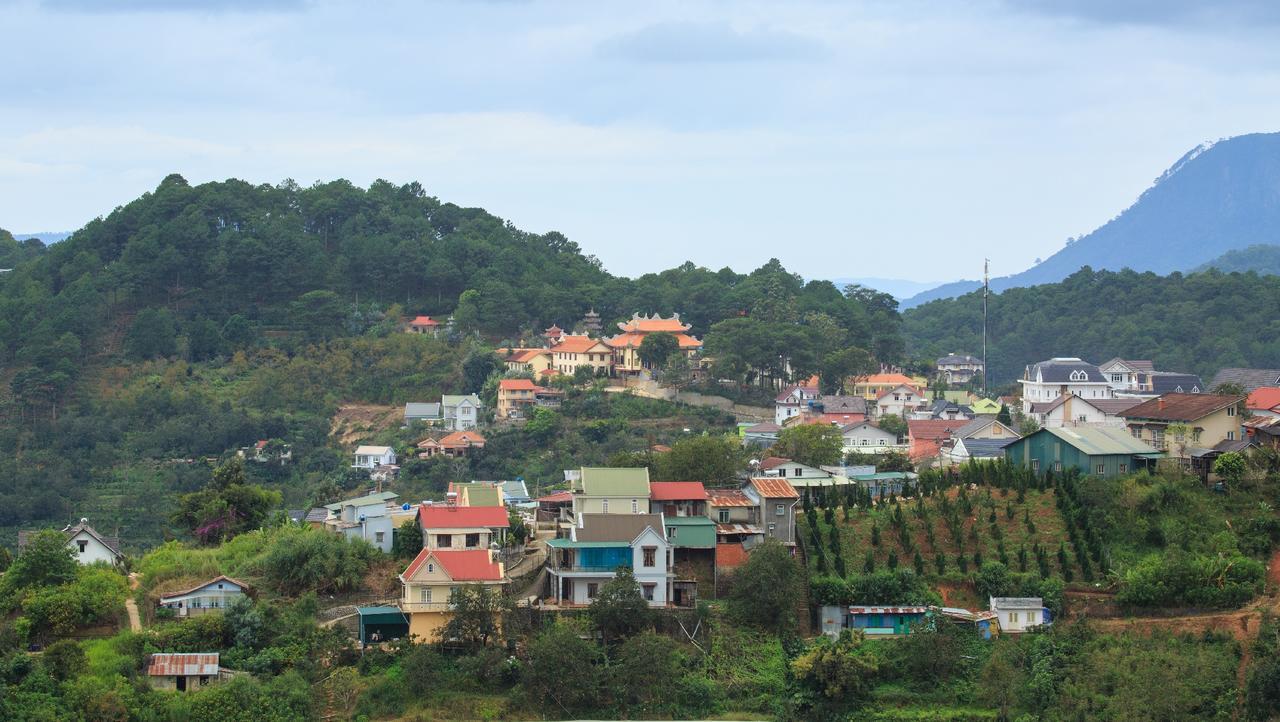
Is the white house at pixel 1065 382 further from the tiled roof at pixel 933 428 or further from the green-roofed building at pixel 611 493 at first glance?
the green-roofed building at pixel 611 493

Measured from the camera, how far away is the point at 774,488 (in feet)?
92.2

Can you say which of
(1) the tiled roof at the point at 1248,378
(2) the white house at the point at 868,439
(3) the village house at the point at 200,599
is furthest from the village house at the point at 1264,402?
(3) the village house at the point at 200,599

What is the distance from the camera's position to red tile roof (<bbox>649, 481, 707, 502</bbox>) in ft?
92.4

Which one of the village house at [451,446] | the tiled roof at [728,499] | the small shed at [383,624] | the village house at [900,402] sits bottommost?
the small shed at [383,624]

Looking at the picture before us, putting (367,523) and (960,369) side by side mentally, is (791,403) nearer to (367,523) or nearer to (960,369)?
(960,369)

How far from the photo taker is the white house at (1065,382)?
150 feet

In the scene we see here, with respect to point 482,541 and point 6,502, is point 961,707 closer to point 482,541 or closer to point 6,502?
point 482,541

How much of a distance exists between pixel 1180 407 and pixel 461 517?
1396cm

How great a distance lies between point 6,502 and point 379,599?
74.4 feet

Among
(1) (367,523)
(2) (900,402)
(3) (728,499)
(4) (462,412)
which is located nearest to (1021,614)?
(3) (728,499)

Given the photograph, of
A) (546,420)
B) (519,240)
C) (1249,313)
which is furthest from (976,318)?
(546,420)

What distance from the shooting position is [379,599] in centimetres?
2575

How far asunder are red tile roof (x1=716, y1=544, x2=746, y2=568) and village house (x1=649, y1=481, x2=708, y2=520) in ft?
4.86

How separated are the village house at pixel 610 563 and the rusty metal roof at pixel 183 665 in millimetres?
5613
